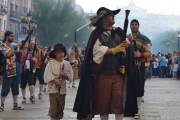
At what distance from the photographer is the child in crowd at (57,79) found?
624 centimetres

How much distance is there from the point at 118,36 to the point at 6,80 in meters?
3.90

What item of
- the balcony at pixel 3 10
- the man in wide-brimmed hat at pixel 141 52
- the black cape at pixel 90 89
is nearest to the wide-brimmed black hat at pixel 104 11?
the black cape at pixel 90 89

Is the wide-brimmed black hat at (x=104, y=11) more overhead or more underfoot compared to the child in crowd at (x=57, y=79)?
more overhead

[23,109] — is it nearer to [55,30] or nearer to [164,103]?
[164,103]

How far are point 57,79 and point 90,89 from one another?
129cm

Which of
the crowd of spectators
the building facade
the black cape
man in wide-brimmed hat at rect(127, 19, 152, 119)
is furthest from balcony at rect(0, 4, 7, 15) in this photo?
the black cape

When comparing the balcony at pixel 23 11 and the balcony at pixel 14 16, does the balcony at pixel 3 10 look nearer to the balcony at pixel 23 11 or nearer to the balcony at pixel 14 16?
the balcony at pixel 14 16

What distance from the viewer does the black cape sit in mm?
5137

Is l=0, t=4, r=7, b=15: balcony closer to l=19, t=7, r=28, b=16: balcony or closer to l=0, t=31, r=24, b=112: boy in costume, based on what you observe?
l=19, t=7, r=28, b=16: balcony

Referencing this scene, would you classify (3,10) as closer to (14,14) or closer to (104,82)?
(14,14)

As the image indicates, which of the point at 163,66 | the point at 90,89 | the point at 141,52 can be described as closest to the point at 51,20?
the point at 163,66

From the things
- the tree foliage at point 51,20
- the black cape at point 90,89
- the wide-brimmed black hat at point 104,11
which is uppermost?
the tree foliage at point 51,20

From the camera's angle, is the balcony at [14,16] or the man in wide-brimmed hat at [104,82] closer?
the man in wide-brimmed hat at [104,82]

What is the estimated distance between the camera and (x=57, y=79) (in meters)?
6.34
